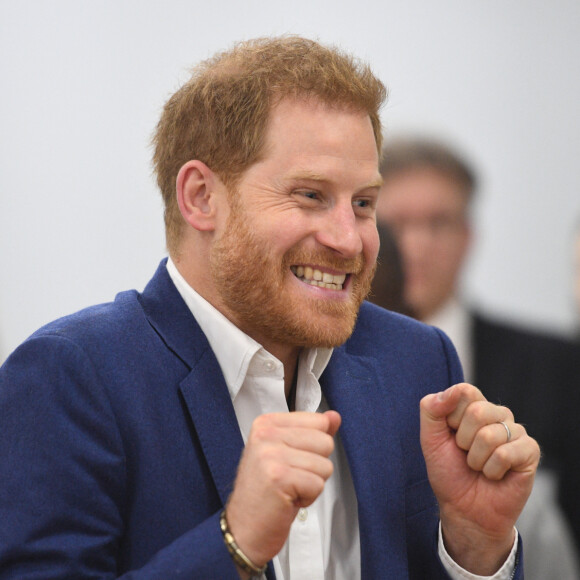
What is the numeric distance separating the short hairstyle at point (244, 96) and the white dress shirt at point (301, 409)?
238 mm

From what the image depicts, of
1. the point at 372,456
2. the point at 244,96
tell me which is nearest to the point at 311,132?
the point at 244,96

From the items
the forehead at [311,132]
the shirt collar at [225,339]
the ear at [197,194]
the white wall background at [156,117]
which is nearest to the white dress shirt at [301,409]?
the shirt collar at [225,339]

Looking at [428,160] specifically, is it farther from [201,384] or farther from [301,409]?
[201,384]

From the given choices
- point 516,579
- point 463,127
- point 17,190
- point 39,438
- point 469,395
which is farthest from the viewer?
point 463,127

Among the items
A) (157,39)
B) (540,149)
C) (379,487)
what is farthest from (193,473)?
(540,149)

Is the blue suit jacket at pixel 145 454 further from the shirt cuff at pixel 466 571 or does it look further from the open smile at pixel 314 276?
the open smile at pixel 314 276

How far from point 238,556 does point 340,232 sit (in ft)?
1.92

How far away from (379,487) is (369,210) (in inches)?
20.2

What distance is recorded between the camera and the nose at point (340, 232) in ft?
5.42

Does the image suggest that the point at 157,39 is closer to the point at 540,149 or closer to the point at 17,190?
the point at 17,190

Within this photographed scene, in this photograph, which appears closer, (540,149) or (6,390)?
(6,390)

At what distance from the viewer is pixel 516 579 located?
1720mm

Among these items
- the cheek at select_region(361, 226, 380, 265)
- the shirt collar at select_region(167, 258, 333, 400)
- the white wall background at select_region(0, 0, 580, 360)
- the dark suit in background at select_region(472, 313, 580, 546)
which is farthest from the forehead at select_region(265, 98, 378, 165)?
the dark suit in background at select_region(472, 313, 580, 546)

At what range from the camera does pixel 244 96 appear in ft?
5.58
